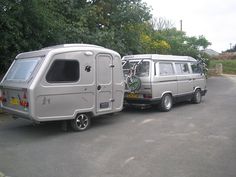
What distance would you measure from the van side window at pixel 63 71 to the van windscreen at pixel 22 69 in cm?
47

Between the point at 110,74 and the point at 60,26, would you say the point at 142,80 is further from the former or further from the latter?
the point at 60,26

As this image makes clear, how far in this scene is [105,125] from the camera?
31.1ft

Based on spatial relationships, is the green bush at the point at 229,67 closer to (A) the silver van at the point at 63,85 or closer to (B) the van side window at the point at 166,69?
(B) the van side window at the point at 166,69

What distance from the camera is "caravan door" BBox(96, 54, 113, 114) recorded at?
892 cm

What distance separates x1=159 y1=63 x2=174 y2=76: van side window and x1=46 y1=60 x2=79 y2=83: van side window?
4.08m

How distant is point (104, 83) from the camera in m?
9.09

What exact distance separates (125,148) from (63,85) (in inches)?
93.3

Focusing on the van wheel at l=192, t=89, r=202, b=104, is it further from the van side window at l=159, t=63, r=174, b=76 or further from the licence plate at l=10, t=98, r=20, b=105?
the licence plate at l=10, t=98, r=20, b=105

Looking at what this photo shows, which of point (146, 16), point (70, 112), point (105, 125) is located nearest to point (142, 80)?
point (105, 125)

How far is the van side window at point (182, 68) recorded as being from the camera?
12.6m

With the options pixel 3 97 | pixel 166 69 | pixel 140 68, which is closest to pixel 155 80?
pixel 140 68

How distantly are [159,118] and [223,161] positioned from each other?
4.43 metres

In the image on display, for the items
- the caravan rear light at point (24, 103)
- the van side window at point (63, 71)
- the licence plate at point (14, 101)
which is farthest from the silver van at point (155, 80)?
the caravan rear light at point (24, 103)

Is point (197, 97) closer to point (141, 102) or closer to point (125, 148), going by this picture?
point (141, 102)
